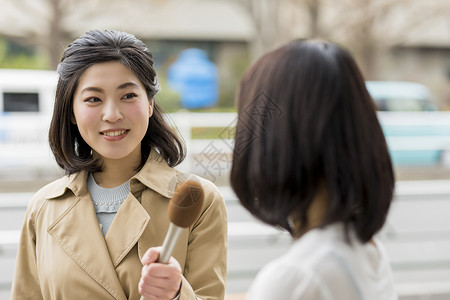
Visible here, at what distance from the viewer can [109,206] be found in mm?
1787

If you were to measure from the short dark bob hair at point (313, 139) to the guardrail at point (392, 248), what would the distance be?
348 cm

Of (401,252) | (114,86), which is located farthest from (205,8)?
(114,86)

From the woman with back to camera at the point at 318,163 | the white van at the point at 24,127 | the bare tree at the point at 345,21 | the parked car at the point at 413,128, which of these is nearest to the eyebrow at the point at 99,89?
the woman with back to camera at the point at 318,163

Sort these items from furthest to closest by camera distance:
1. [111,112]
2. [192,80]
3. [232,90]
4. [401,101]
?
[232,90], [192,80], [401,101], [111,112]

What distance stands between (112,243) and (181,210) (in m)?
0.55

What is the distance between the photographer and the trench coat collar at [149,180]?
1746 millimetres

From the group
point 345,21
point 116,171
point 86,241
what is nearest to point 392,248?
point 116,171

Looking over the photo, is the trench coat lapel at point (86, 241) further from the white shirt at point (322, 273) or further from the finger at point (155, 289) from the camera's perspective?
the white shirt at point (322, 273)

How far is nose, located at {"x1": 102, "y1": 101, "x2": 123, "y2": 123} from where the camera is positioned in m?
1.67

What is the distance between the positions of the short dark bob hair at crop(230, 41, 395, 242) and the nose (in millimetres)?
614

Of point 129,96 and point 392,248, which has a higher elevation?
point 129,96

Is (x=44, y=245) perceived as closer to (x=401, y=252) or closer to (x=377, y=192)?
(x=377, y=192)

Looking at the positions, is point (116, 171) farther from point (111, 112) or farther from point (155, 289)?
point (155, 289)

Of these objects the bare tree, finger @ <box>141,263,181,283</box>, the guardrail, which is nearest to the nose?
finger @ <box>141,263,181,283</box>
